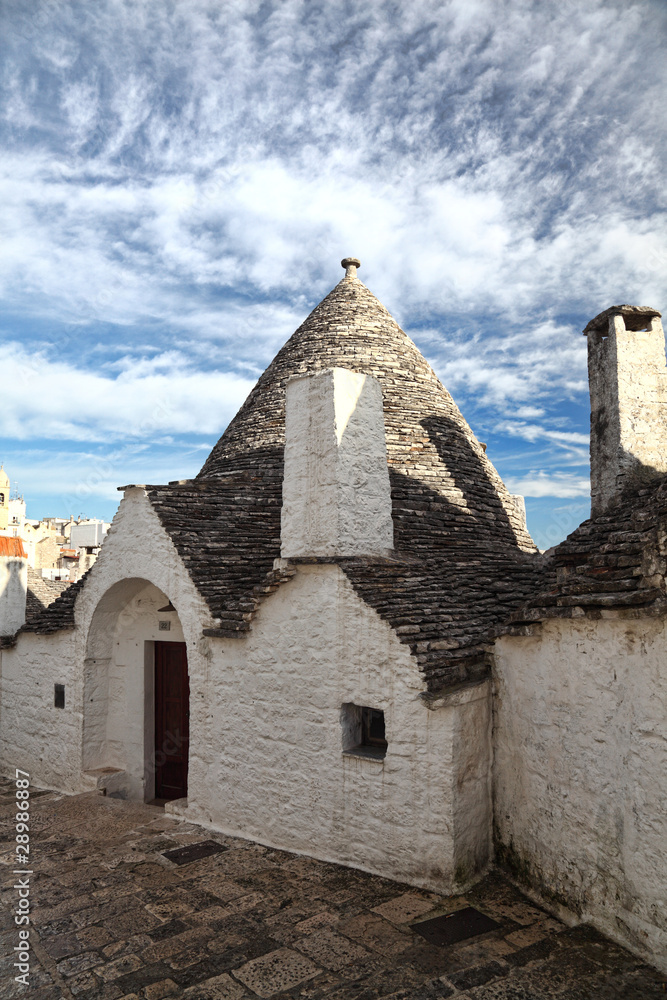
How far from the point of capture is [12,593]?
11484mm

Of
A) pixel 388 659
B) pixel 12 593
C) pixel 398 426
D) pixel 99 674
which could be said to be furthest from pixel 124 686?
pixel 398 426

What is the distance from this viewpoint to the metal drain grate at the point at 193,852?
257 inches

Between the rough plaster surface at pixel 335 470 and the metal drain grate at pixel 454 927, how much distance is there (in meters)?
3.19

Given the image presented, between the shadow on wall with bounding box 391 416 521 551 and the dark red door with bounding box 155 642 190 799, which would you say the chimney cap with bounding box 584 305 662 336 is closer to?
the shadow on wall with bounding box 391 416 521 551

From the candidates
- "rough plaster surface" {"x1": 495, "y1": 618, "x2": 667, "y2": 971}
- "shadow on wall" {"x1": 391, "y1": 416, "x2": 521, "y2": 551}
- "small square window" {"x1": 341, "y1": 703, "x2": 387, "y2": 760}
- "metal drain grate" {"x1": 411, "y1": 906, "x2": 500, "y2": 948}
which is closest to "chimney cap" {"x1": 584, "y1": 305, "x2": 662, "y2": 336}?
"shadow on wall" {"x1": 391, "y1": 416, "x2": 521, "y2": 551}

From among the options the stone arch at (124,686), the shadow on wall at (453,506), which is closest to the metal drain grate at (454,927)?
the shadow on wall at (453,506)

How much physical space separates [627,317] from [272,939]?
7.87 m

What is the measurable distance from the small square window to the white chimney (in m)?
7.56

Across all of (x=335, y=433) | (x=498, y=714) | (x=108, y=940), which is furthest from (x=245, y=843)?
(x=335, y=433)

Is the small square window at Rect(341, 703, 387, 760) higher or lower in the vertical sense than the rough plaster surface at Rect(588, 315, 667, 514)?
lower

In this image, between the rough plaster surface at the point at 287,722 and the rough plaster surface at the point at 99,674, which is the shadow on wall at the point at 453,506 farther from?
the rough plaster surface at the point at 99,674

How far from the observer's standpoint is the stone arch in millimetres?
9297

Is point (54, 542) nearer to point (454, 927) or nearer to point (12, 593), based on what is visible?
point (12, 593)

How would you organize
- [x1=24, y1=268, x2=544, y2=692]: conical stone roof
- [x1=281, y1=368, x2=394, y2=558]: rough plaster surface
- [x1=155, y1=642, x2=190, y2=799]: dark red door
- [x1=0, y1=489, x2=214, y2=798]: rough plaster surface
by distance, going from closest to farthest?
[x1=24, y1=268, x2=544, y2=692]: conical stone roof → [x1=281, y1=368, x2=394, y2=558]: rough plaster surface → [x1=0, y1=489, x2=214, y2=798]: rough plaster surface → [x1=155, y1=642, x2=190, y2=799]: dark red door
